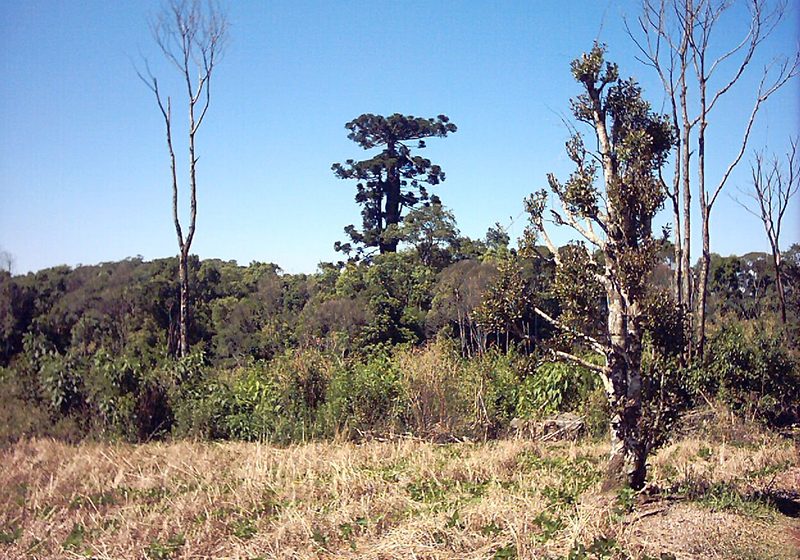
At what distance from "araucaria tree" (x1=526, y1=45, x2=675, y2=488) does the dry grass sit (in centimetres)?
72

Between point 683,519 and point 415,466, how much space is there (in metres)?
2.84

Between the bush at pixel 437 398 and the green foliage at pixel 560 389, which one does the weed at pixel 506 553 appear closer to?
Answer: the bush at pixel 437 398

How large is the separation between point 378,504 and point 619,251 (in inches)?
112

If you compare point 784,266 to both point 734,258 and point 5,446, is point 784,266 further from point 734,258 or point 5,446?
point 5,446

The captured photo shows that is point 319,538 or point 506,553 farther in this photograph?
point 319,538

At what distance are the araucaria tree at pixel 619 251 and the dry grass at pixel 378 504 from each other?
2.36 ft

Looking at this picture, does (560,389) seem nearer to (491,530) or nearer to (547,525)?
(547,525)

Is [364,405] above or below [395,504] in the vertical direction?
above

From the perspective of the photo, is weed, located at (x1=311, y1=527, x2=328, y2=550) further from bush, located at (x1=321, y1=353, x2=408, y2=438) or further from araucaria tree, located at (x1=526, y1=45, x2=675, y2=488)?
bush, located at (x1=321, y1=353, x2=408, y2=438)

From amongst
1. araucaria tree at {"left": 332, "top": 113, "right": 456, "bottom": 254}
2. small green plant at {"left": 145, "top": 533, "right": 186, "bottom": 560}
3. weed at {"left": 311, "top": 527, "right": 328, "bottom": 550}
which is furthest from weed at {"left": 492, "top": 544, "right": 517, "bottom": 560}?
araucaria tree at {"left": 332, "top": 113, "right": 456, "bottom": 254}

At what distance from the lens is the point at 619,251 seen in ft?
18.2

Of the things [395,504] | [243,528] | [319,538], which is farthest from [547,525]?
[243,528]

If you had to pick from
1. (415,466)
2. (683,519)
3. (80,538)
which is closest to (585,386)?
(415,466)

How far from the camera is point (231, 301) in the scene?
933 inches
